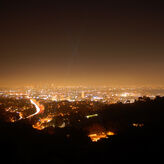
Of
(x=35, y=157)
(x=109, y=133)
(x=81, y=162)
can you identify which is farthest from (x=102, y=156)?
(x=109, y=133)

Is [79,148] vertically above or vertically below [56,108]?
above

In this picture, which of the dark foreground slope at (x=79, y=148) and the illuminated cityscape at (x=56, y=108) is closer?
the dark foreground slope at (x=79, y=148)

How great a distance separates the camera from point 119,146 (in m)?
6.21

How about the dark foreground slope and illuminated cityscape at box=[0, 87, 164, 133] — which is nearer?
the dark foreground slope

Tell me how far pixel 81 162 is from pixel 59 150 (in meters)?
0.96

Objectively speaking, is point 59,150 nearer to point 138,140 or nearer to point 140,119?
point 138,140

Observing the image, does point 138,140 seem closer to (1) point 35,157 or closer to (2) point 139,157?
(2) point 139,157

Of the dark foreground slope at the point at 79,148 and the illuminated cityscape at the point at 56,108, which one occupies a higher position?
the dark foreground slope at the point at 79,148

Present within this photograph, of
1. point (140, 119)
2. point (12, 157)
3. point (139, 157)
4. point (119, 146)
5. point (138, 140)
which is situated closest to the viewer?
point (12, 157)

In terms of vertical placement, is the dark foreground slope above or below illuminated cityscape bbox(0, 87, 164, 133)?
above

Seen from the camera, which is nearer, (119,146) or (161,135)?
(119,146)

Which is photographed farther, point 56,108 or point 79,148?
point 56,108

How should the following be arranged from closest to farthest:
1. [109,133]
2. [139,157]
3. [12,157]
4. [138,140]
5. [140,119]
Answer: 1. [12,157]
2. [139,157]
3. [138,140]
4. [109,133]
5. [140,119]

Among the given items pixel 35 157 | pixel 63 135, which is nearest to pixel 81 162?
pixel 35 157
